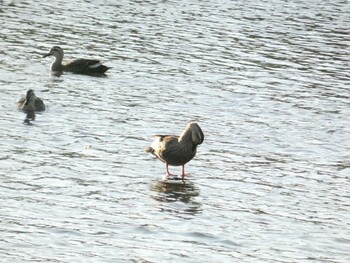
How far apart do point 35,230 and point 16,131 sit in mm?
8012

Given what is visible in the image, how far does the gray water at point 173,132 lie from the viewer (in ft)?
55.4

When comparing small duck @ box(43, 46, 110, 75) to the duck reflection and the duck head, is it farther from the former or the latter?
the duck reflection

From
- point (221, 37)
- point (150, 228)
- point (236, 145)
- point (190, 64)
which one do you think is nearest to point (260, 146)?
point (236, 145)

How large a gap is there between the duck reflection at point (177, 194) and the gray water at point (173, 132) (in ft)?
0.17

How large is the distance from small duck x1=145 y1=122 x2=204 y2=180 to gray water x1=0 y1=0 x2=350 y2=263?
→ 501mm

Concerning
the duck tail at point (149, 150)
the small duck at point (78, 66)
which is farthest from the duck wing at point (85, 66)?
the duck tail at point (149, 150)

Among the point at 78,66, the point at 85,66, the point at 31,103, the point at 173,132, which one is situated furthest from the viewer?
the point at 78,66

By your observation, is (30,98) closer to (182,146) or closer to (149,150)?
(149,150)

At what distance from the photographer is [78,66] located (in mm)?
33156

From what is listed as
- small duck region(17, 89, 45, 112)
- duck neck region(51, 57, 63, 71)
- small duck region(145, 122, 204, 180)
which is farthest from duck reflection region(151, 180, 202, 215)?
duck neck region(51, 57, 63, 71)

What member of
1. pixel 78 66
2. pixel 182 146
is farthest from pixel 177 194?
pixel 78 66

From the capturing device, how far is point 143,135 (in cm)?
2494

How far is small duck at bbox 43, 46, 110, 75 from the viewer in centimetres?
3259

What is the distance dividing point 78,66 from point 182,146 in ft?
41.7
